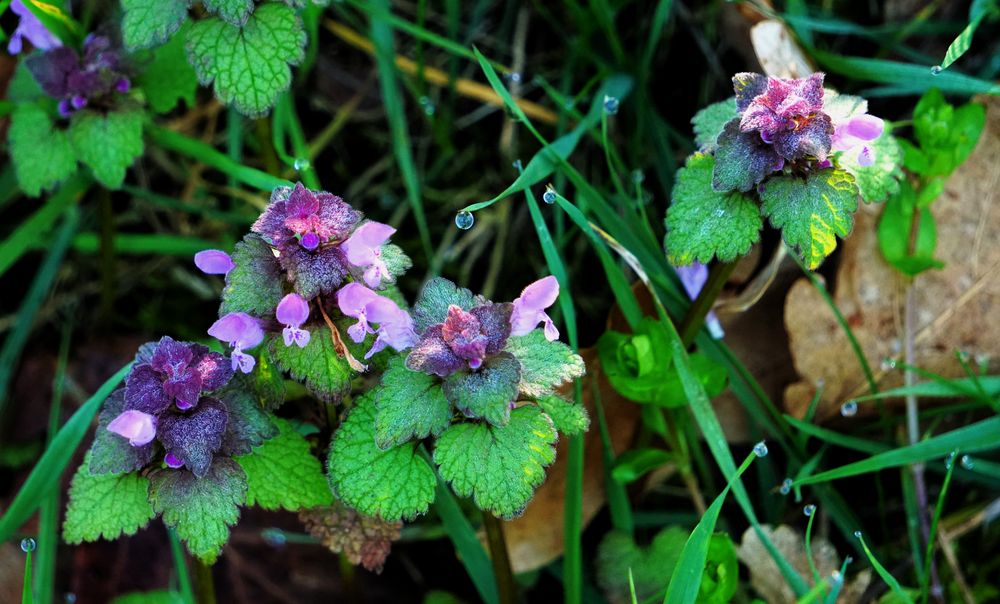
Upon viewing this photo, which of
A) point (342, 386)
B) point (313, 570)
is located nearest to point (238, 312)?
point (342, 386)

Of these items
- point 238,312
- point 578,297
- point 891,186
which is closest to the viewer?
point 238,312

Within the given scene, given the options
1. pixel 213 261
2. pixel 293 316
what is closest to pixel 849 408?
pixel 293 316

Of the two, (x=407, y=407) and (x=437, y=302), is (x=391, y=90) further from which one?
(x=407, y=407)

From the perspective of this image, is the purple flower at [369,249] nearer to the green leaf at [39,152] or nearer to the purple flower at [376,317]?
the purple flower at [376,317]

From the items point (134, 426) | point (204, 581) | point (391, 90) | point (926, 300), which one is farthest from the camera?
point (391, 90)

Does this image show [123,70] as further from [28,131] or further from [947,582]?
[947,582]

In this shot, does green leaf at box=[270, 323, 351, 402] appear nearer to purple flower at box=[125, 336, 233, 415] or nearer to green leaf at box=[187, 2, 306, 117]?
purple flower at box=[125, 336, 233, 415]
